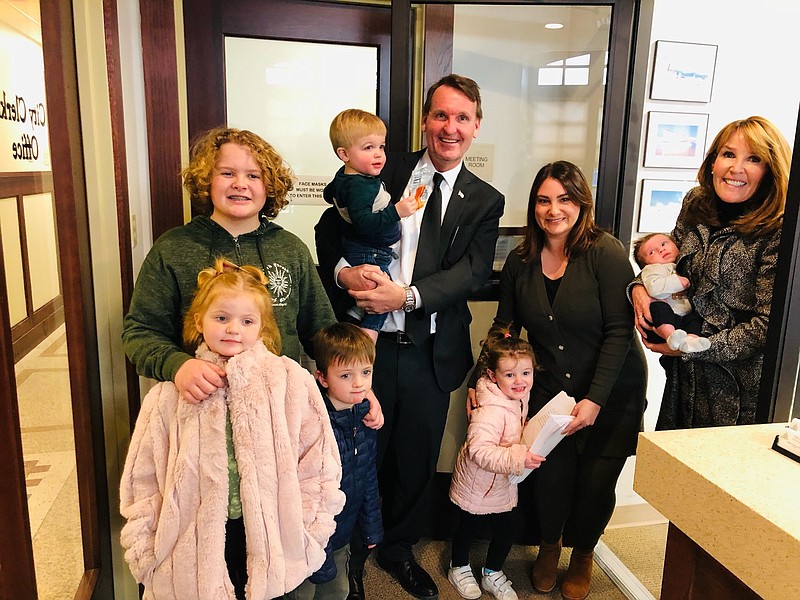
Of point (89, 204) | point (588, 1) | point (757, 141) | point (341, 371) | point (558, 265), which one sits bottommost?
point (341, 371)

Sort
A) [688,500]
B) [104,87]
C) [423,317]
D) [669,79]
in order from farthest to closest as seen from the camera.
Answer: [669,79], [423,317], [104,87], [688,500]

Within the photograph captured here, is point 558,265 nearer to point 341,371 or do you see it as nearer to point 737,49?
point 341,371

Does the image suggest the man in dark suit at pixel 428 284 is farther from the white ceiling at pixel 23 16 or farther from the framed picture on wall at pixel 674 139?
the white ceiling at pixel 23 16

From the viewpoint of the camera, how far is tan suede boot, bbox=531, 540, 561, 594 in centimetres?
209

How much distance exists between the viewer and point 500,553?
6.83 feet

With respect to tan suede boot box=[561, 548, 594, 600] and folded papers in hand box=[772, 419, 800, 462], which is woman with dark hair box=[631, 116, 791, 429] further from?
tan suede boot box=[561, 548, 594, 600]

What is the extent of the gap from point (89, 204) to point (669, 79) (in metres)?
1.97

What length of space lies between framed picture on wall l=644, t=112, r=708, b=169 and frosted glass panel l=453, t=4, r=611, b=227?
221 millimetres

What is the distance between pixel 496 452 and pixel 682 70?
154cm

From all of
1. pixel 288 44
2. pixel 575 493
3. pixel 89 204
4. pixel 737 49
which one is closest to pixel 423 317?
pixel 575 493

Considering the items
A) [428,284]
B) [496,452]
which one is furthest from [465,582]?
[428,284]

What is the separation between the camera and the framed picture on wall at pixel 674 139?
2.23m

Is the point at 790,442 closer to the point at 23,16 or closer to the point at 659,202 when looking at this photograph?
the point at 659,202

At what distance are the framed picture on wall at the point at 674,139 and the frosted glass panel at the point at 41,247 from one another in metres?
1.96
